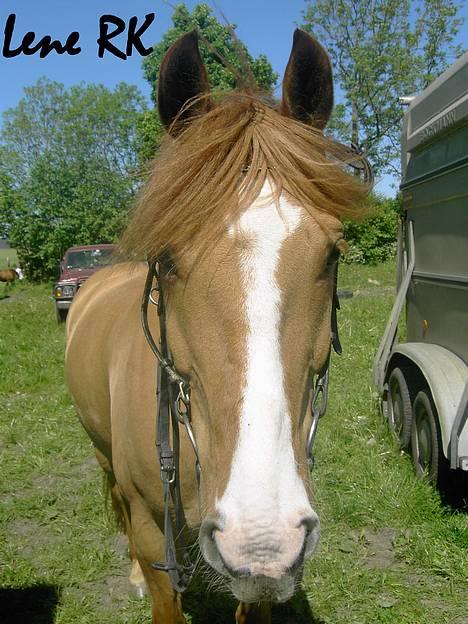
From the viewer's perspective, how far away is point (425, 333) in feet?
14.7

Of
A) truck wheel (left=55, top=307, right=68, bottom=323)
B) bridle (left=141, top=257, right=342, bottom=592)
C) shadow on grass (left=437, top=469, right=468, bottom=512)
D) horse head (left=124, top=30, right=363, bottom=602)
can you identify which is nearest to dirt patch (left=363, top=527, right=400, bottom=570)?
shadow on grass (left=437, top=469, right=468, bottom=512)

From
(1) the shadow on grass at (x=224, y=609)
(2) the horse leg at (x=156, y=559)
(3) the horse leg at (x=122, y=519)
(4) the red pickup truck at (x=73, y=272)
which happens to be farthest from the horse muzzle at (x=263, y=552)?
(4) the red pickup truck at (x=73, y=272)

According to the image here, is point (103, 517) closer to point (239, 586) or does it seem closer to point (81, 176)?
point (239, 586)

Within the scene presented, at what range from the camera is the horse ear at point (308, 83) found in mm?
1681

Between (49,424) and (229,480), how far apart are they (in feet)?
15.5

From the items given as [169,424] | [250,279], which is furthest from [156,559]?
[250,279]

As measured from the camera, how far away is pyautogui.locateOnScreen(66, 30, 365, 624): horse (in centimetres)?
121

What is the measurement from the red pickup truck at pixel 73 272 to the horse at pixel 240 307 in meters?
9.25

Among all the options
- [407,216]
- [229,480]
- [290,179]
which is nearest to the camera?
[229,480]

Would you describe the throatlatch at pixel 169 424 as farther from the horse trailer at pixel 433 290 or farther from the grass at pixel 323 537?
the horse trailer at pixel 433 290

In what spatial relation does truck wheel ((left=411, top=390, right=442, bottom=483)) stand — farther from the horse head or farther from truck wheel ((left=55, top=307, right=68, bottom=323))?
truck wheel ((left=55, top=307, right=68, bottom=323))

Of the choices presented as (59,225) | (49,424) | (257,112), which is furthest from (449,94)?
(59,225)

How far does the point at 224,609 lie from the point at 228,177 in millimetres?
2419

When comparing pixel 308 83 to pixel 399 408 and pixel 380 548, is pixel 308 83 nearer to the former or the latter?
pixel 380 548
